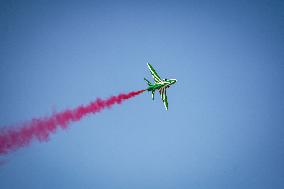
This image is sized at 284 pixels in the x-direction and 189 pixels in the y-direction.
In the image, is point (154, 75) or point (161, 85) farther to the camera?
point (154, 75)

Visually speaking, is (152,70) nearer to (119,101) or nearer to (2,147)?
(119,101)

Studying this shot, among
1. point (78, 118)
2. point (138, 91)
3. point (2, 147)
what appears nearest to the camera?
point (2, 147)

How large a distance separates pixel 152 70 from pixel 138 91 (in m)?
6.62

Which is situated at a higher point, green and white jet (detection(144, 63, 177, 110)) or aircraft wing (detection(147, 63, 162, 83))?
aircraft wing (detection(147, 63, 162, 83))

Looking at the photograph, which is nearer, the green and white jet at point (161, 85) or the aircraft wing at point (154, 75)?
the green and white jet at point (161, 85)

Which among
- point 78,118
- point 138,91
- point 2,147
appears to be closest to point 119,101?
point 138,91

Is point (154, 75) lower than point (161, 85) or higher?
higher

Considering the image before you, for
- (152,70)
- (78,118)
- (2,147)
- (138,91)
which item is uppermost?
(152,70)

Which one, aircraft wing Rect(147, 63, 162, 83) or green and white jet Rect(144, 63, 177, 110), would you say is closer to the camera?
green and white jet Rect(144, 63, 177, 110)

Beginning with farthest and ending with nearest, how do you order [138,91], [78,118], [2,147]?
1. [138,91]
2. [78,118]
3. [2,147]

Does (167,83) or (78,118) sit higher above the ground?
(167,83)

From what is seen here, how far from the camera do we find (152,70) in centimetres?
6862

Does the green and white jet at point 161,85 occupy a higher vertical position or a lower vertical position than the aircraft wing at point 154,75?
lower

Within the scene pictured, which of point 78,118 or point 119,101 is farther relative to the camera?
point 119,101
